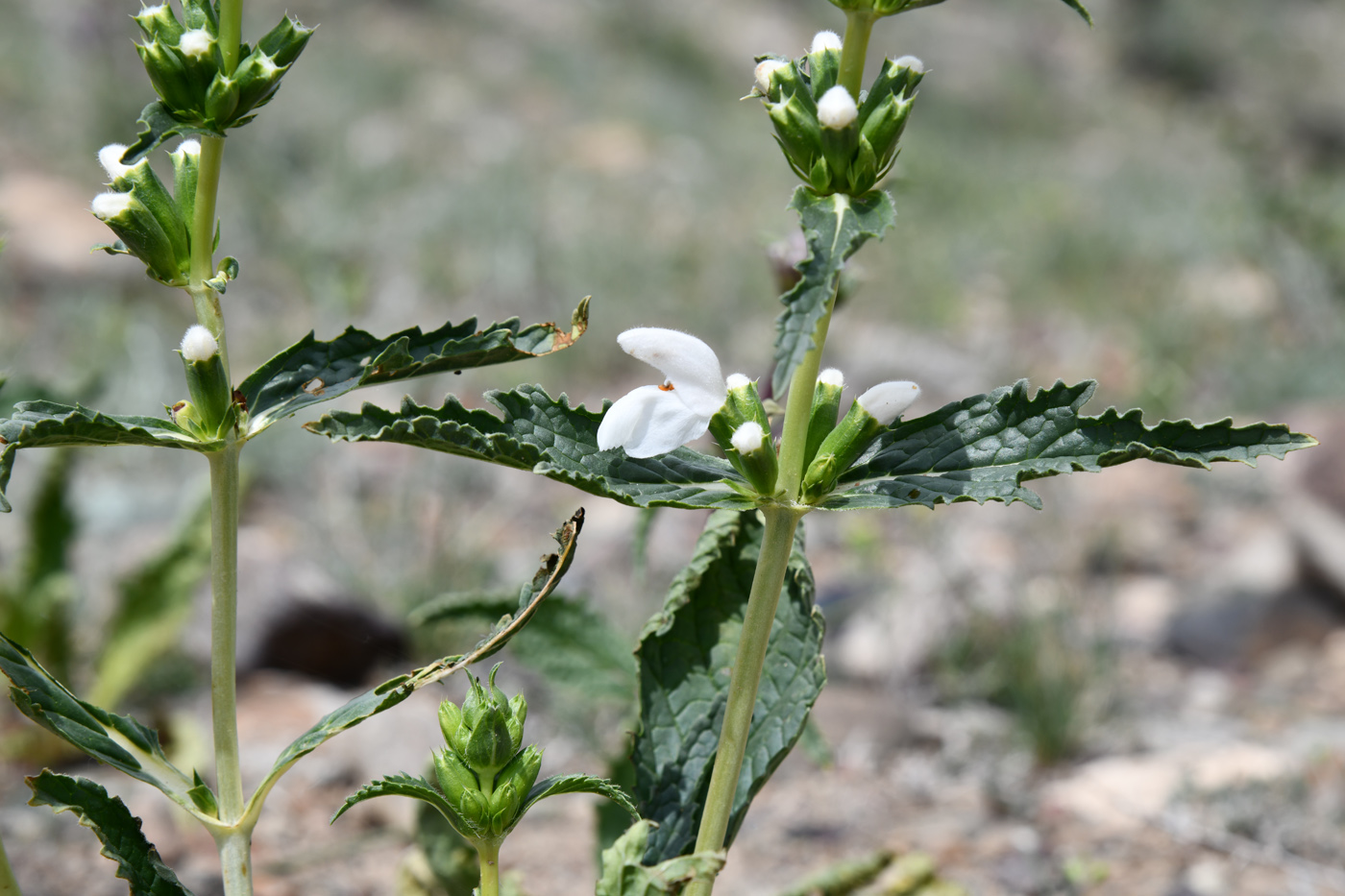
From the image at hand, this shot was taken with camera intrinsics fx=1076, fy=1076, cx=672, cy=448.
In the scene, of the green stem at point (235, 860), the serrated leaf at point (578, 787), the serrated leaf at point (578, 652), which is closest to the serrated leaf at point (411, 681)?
the green stem at point (235, 860)

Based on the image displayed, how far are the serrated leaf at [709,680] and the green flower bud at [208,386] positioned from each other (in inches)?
21.4

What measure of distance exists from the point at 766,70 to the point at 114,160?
634mm

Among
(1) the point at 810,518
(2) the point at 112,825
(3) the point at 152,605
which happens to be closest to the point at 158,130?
(2) the point at 112,825

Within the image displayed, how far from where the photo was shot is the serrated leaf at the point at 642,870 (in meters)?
0.98

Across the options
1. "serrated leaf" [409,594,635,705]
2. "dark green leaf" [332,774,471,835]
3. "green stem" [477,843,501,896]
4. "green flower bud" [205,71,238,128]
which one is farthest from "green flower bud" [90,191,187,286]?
"serrated leaf" [409,594,635,705]

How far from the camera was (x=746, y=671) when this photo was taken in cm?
104

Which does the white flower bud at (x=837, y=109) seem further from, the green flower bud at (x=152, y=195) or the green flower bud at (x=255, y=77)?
the green flower bud at (x=152, y=195)

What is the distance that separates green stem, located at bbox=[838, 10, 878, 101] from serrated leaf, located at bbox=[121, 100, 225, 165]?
0.57m

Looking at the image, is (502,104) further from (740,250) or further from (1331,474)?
(1331,474)

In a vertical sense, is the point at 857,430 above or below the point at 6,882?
above

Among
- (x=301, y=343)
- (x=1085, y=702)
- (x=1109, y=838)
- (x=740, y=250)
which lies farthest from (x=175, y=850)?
(x=740, y=250)

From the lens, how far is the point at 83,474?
423 centimetres

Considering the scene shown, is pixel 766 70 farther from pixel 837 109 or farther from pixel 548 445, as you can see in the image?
pixel 548 445

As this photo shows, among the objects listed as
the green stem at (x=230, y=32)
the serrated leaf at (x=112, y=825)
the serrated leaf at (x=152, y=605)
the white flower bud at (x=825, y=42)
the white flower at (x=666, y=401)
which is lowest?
the serrated leaf at (x=112, y=825)
